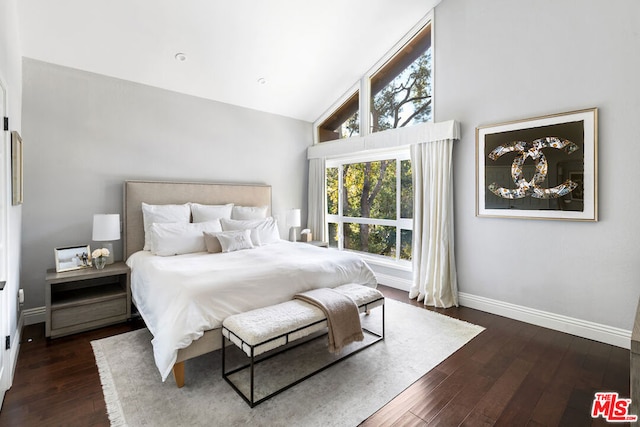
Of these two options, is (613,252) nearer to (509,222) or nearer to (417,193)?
(509,222)

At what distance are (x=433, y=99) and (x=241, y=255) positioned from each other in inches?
117

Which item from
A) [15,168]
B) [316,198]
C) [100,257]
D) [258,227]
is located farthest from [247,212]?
[15,168]

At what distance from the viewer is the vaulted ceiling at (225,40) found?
9.82ft

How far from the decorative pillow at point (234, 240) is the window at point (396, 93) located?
2379mm

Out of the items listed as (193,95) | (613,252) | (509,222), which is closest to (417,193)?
(509,222)

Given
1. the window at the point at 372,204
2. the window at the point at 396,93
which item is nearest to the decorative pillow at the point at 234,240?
the window at the point at 372,204

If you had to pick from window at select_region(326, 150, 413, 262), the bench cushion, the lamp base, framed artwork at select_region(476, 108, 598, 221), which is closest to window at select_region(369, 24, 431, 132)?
window at select_region(326, 150, 413, 262)

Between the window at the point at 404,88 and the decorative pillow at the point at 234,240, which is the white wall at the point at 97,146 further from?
the window at the point at 404,88

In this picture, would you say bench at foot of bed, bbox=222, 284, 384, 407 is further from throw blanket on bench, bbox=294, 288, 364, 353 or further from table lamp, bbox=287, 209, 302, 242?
table lamp, bbox=287, 209, 302, 242

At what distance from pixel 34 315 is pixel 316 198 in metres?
3.83

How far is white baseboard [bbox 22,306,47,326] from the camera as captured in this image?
3.13 m

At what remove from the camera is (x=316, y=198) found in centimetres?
545

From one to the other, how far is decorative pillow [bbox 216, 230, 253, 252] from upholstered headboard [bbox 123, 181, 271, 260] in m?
0.88

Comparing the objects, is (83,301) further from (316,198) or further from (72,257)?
(316,198)
